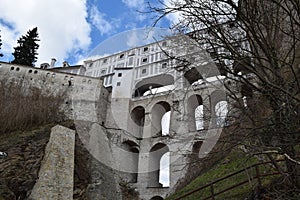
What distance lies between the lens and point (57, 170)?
12.7 metres

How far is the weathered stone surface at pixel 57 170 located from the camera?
38.2ft

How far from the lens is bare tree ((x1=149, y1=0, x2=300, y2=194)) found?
11.3ft

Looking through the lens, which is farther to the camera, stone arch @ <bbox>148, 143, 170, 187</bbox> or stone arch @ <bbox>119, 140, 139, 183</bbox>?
stone arch @ <bbox>148, 143, 170, 187</bbox>

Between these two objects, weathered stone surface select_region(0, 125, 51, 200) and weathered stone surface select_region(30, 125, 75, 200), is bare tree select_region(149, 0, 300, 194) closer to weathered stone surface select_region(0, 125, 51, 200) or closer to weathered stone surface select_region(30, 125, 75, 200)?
weathered stone surface select_region(30, 125, 75, 200)

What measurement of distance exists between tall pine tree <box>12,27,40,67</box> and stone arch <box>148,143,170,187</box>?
1849 cm

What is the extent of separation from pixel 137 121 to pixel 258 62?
24.1 meters

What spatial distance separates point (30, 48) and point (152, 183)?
71.2ft

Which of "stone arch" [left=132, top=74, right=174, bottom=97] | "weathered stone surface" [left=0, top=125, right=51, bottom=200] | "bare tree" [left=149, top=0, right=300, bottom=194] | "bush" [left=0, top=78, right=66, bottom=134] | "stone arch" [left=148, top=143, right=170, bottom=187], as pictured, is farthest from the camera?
"stone arch" [left=132, top=74, right=174, bottom=97]

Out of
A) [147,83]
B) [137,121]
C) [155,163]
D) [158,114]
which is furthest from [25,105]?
[147,83]

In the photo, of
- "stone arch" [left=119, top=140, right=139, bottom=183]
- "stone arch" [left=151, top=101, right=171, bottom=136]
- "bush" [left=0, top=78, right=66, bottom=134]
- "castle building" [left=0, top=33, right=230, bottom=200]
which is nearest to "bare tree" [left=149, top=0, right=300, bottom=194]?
"castle building" [left=0, top=33, right=230, bottom=200]

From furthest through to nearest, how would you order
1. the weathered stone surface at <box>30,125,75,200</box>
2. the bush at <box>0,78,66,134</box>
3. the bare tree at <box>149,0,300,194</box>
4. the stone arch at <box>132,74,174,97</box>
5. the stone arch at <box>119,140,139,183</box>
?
the stone arch at <box>132,74,174,97</box> → the stone arch at <box>119,140,139,183</box> → the bush at <box>0,78,66,134</box> → the weathered stone surface at <box>30,125,75,200</box> → the bare tree at <box>149,0,300,194</box>

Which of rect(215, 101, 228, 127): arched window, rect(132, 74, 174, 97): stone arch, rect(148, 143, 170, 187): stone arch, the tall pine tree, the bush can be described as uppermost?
the tall pine tree

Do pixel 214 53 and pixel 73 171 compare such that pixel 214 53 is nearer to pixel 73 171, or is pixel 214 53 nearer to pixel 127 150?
pixel 73 171

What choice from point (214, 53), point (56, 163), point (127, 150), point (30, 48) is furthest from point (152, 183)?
point (30, 48)
